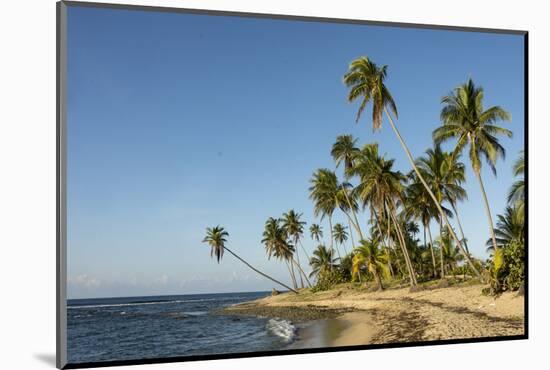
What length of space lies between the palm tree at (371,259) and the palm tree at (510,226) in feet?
5.93

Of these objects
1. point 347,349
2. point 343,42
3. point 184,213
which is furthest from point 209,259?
point 343,42

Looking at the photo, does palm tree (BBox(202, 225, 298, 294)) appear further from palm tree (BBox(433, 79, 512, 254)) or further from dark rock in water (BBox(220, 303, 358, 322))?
palm tree (BBox(433, 79, 512, 254))

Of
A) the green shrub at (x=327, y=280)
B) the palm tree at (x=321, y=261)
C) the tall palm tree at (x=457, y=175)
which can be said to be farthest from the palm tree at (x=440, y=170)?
the palm tree at (x=321, y=261)

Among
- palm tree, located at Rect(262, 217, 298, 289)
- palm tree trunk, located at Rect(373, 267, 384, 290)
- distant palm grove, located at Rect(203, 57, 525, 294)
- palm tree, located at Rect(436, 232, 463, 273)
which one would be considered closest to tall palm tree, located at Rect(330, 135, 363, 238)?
distant palm grove, located at Rect(203, 57, 525, 294)

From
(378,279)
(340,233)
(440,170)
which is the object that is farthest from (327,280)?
(440,170)

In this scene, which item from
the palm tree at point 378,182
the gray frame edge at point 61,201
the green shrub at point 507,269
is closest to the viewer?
the gray frame edge at point 61,201

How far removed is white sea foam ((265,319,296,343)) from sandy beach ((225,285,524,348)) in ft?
0.40

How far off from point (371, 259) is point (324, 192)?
4.56 feet

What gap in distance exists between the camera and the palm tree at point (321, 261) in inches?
481

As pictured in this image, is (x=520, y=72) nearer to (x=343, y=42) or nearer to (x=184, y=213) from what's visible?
(x=343, y=42)

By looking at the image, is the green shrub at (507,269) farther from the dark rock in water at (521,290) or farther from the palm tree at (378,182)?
the palm tree at (378,182)

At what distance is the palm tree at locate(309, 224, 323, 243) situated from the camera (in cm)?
1052

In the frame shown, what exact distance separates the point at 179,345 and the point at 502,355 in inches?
163

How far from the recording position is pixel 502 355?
798 cm
